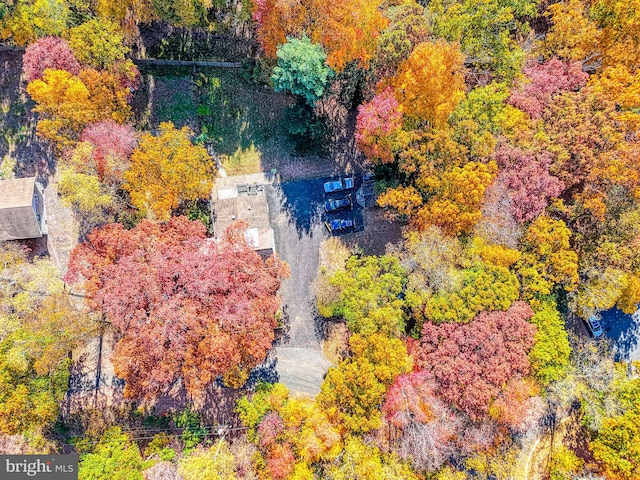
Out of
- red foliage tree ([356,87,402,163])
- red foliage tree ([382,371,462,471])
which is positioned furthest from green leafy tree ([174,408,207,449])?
red foliage tree ([356,87,402,163])

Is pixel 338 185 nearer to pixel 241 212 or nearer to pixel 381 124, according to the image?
pixel 381 124

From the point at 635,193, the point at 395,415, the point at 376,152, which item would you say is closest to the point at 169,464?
the point at 395,415

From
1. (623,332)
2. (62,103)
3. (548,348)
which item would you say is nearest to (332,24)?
(62,103)

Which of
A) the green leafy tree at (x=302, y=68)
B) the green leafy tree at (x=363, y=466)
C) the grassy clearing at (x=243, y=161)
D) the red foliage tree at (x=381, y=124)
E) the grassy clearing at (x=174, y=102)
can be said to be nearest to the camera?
the green leafy tree at (x=363, y=466)

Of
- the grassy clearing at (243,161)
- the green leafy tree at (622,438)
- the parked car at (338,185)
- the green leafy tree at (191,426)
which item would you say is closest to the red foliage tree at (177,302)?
the green leafy tree at (191,426)

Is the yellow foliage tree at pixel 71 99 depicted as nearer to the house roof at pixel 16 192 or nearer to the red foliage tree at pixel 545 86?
the house roof at pixel 16 192

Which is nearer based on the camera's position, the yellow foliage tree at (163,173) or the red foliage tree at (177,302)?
the red foliage tree at (177,302)
